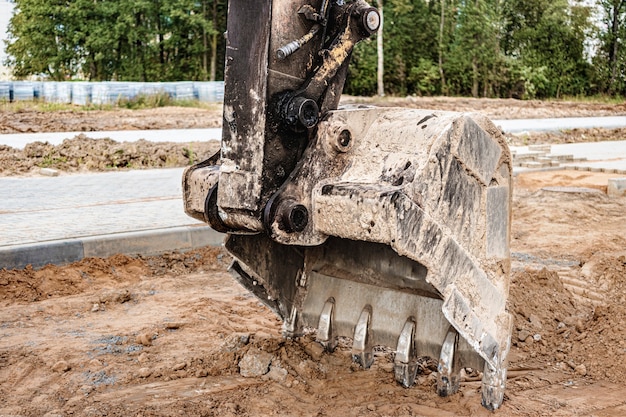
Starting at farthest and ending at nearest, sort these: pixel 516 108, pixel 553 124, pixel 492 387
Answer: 1. pixel 516 108
2. pixel 553 124
3. pixel 492 387

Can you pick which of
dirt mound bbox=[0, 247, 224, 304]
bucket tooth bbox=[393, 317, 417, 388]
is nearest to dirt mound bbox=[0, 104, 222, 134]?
dirt mound bbox=[0, 247, 224, 304]

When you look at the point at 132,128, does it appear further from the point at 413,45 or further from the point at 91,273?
the point at 413,45

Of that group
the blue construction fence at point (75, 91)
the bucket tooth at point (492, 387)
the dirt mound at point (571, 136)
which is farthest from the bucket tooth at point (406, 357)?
the blue construction fence at point (75, 91)

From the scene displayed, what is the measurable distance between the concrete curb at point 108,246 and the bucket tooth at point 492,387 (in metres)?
3.63

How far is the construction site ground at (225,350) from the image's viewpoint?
3.52 meters

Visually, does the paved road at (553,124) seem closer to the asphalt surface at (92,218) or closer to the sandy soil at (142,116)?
the sandy soil at (142,116)

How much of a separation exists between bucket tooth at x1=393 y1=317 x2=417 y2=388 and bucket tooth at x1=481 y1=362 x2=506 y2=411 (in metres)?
0.35

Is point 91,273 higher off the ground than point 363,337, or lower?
lower

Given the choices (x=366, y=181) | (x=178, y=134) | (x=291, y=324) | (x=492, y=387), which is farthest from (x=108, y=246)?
(x=178, y=134)

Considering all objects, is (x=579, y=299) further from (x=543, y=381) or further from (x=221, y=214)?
(x=221, y=214)

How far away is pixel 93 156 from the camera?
11250 millimetres

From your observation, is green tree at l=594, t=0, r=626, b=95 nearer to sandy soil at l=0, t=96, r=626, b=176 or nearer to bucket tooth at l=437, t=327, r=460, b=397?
sandy soil at l=0, t=96, r=626, b=176

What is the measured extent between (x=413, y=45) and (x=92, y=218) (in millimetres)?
32475

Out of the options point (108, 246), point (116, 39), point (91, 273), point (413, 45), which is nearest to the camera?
point (91, 273)
